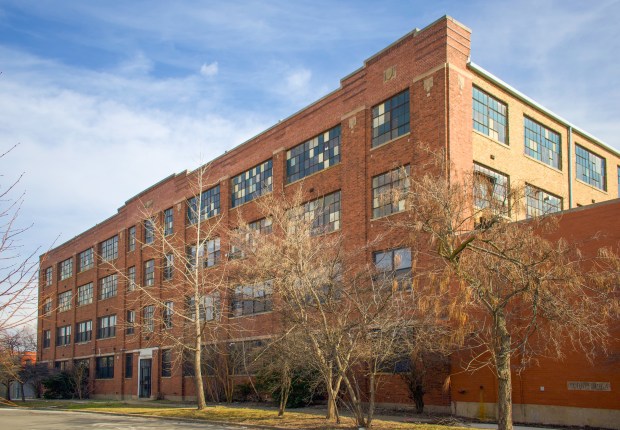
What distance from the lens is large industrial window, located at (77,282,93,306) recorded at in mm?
61406

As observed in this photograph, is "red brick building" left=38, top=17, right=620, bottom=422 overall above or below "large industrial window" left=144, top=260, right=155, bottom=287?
above

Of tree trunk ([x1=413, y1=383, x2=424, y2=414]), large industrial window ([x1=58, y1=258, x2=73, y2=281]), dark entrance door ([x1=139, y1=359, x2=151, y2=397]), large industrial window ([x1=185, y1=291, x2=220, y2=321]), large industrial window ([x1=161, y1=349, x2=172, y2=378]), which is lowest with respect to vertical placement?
dark entrance door ([x1=139, y1=359, x2=151, y2=397])

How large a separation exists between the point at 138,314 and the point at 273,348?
25.5 metres

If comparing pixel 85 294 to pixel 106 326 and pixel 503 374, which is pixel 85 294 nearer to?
pixel 106 326

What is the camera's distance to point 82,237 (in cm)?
6600

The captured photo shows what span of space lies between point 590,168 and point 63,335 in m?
52.1

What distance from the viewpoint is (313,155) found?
114 ft

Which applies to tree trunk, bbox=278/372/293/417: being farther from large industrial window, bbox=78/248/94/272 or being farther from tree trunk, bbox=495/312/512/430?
large industrial window, bbox=78/248/94/272

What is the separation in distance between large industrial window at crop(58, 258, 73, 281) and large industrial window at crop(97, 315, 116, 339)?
11188mm

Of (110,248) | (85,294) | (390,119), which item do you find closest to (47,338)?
(85,294)

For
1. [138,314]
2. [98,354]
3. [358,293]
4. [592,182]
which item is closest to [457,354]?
[358,293]

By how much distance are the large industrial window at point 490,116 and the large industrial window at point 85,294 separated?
44.0 meters

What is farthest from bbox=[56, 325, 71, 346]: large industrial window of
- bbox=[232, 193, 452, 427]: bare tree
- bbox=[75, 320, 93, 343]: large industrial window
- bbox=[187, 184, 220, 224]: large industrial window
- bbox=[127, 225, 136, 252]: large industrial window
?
bbox=[232, 193, 452, 427]: bare tree

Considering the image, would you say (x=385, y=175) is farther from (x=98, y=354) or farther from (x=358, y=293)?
(x=98, y=354)
